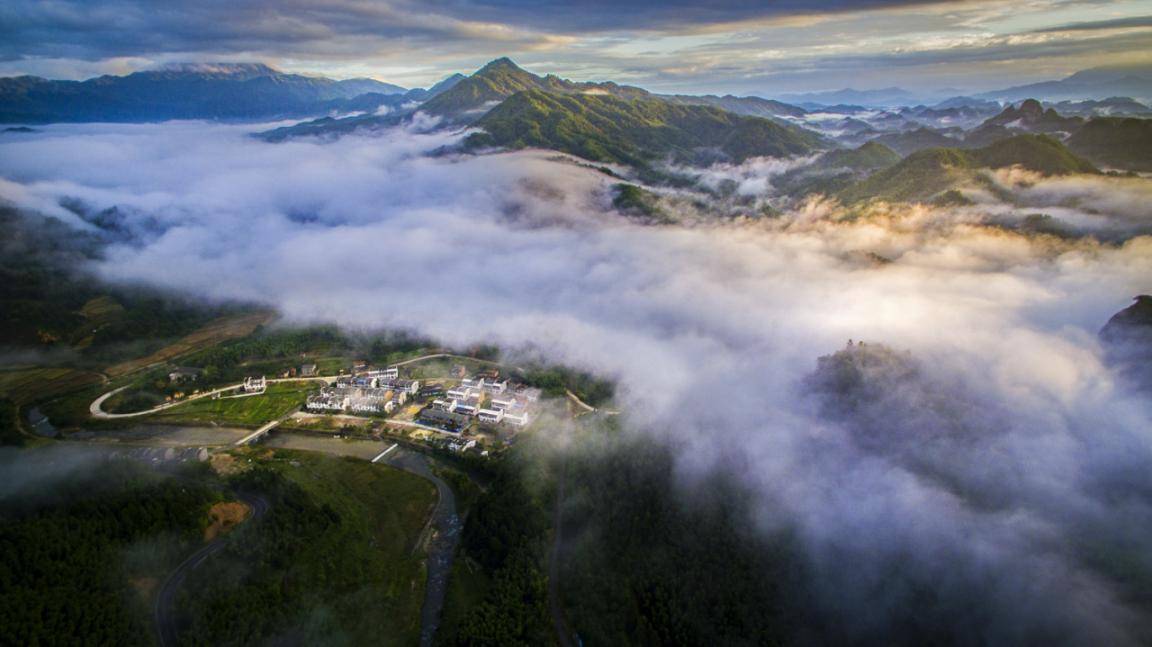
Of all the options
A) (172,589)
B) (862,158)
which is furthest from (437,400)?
(862,158)

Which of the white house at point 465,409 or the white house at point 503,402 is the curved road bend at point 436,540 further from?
the white house at point 503,402

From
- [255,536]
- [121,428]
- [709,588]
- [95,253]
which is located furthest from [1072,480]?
[95,253]

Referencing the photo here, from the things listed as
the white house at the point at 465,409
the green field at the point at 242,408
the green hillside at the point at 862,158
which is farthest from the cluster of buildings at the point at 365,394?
the green hillside at the point at 862,158

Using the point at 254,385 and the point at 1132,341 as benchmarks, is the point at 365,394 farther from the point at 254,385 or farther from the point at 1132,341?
the point at 1132,341

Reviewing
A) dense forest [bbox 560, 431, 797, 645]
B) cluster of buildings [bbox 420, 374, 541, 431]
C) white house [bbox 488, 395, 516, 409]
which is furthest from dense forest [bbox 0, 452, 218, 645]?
white house [bbox 488, 395, 516, 409]

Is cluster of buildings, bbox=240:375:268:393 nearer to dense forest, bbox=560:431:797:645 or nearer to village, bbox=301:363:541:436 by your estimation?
village, bbox=301:363:541:436

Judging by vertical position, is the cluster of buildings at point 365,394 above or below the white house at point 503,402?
below
